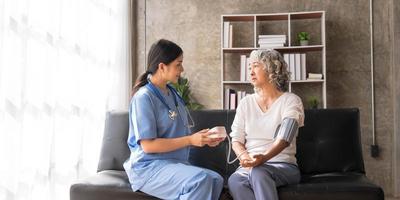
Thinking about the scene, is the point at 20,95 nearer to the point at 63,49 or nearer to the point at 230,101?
the point at 63,49

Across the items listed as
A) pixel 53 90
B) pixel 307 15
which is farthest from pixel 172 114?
pixel 307 15

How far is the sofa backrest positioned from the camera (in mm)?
2959

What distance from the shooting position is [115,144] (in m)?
3.11

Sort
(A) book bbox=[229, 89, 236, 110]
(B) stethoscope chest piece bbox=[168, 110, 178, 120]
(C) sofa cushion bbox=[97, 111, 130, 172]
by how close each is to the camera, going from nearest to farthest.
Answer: (B) stethoscope chest piece bbox=[168, 110, 178, 120] → (C) sofa cushion bbox=[97, 111, 130, 172] → (A) book bbox=[229, 89, 236, 110]

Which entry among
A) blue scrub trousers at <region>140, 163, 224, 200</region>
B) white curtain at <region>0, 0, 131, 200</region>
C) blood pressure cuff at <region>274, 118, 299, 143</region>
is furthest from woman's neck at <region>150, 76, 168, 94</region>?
white curtain at <region>0, 0, 131, 200</region>

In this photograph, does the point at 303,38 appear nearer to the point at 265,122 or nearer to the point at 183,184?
the point at 265,122

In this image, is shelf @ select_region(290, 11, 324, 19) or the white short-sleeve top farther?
shelf @ select_region(290, 11, 324, 19)

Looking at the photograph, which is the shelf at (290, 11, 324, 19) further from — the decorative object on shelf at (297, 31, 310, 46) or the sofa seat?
the sofa seat

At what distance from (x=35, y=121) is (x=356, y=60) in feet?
11.8

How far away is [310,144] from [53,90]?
195 centimetres

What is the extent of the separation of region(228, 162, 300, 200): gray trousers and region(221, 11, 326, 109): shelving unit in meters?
2.52

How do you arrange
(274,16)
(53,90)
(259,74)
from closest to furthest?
(259,74) < (53,90) < (274,16)

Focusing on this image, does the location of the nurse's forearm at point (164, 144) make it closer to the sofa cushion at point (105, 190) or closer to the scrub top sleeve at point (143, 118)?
the scrub top sleeve at point (143, 118)

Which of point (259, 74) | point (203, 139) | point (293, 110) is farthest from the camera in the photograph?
point (259, 74)
